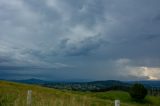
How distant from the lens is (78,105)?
15086 mm

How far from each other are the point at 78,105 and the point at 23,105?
2928 millimetres

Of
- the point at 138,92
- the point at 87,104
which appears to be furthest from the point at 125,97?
the point at 87,104

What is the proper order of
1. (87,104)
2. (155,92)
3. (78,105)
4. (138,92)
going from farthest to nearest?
(155,92) < (138,92) < (87,104) < (78,105)

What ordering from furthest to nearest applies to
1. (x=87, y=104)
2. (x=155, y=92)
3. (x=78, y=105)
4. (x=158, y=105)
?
(x=155, y=92) → (x=158, y=105) → (x=87, y=104) → (x=78, y=105)

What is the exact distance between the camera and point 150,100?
114000 mm

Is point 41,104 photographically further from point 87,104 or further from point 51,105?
point 87,104

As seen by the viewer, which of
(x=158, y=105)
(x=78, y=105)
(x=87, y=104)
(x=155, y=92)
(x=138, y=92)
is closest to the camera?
(x=78, y=105)

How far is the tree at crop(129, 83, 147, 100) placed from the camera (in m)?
111

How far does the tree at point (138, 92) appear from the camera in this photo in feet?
364

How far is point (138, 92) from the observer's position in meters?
112

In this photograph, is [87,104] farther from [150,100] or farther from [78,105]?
[150,100]

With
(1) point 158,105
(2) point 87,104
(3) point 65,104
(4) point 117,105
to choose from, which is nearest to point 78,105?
(3) point 65,104

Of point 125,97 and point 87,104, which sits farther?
point 125,97

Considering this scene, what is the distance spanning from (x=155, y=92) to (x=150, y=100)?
43.3 meters
